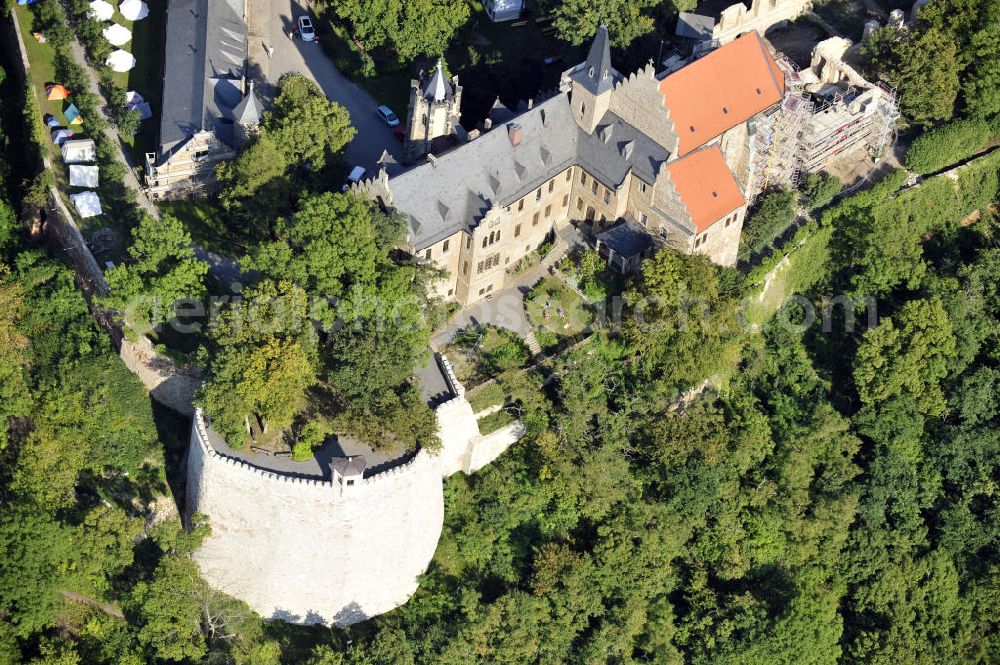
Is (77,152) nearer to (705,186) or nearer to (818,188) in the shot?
(705,186)

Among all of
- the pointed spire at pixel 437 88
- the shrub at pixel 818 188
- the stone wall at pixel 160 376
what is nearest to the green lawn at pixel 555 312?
the pointed spire at pixel 437 88

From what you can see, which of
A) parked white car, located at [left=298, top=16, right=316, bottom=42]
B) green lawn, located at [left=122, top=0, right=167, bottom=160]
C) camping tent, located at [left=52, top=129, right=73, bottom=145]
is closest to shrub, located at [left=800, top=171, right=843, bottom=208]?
parked white car, located at [left=298, top=16, right=316, bottom=42]

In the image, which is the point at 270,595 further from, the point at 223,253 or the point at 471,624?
the point at 223,253

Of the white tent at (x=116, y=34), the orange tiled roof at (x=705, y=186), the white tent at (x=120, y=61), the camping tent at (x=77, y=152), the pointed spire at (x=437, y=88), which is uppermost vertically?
the pointed spire at (x=437, y=88)

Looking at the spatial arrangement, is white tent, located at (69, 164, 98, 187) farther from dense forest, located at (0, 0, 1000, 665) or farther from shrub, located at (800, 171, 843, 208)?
shrub, located at (800, 171, 843, 208)

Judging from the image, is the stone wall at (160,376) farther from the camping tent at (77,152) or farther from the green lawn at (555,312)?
the green lawn at (555,312)

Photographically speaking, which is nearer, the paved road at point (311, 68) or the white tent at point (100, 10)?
the paved road at point (311, 68)

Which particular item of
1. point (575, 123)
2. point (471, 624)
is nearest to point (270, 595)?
point (471, 624)
